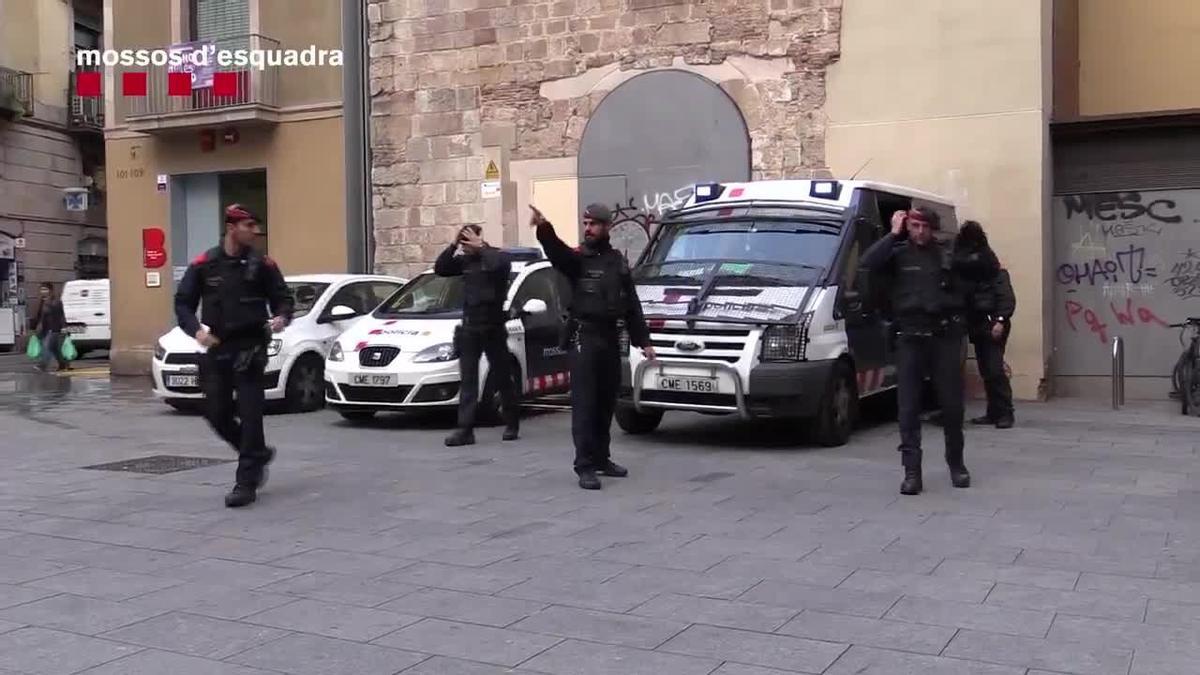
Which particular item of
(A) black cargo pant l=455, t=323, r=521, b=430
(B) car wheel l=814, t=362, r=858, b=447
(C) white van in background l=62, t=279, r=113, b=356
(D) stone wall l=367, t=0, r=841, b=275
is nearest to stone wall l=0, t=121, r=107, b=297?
(C) white van in background l=62, t=279, r=113, b=356

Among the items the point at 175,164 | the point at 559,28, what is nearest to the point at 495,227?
the point at 559,28

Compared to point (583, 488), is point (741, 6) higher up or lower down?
higher up

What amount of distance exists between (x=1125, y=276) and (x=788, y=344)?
21.6 ft

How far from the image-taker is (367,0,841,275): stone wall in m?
15.2

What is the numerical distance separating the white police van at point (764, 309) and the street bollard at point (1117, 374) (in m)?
3.22

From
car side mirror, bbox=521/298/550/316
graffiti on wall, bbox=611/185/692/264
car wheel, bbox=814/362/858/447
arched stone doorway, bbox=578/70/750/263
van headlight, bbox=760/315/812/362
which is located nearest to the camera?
van headlight, bbox=760/315/812/362

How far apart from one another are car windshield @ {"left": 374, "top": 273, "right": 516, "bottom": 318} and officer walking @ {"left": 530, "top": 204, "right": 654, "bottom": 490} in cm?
405

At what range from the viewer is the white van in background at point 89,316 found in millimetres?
27938

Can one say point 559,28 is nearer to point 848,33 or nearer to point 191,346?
point 848,33

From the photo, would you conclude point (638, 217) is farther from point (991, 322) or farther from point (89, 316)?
point (89, 316)

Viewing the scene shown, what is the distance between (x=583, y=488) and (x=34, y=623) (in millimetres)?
3768

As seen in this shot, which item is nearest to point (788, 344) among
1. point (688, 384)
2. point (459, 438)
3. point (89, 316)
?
point (688, 384)

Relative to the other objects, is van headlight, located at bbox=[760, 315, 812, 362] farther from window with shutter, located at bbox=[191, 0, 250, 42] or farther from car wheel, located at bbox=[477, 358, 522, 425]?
window with shutter, located at bbox=[191, 0, 250, 42]

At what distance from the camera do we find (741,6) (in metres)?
15.5
